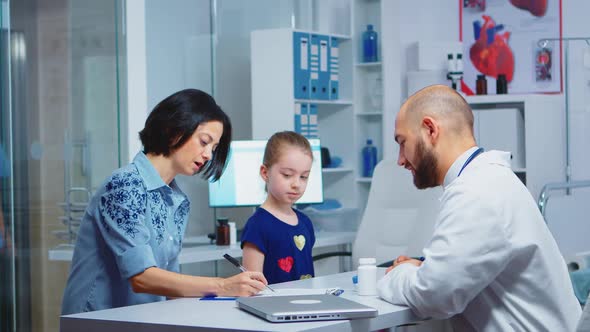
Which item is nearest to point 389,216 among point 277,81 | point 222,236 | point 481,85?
point 222,236

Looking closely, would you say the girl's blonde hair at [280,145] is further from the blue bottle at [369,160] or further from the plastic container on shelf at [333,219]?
the blue bottle at [369,160]

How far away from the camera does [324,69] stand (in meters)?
5.71

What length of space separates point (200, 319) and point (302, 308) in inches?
9.0

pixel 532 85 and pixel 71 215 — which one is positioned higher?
pixel 532 85

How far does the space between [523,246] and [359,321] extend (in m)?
0.43

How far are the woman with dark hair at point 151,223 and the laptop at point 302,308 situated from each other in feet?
0.59

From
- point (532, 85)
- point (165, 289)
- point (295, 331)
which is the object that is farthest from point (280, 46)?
point (295, 331)

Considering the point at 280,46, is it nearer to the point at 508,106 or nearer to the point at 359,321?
the point at 508,106

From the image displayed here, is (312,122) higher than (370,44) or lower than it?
lower

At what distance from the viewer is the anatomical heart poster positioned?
635 cm

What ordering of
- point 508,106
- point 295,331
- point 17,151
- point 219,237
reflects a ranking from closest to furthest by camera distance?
point 295,331
point 17,151
point 219,237
point 508,106

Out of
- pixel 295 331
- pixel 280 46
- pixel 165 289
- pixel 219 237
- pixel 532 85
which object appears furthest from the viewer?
pixel 532 85

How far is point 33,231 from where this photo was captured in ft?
12.9

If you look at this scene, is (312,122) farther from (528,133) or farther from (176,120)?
(176,120)
